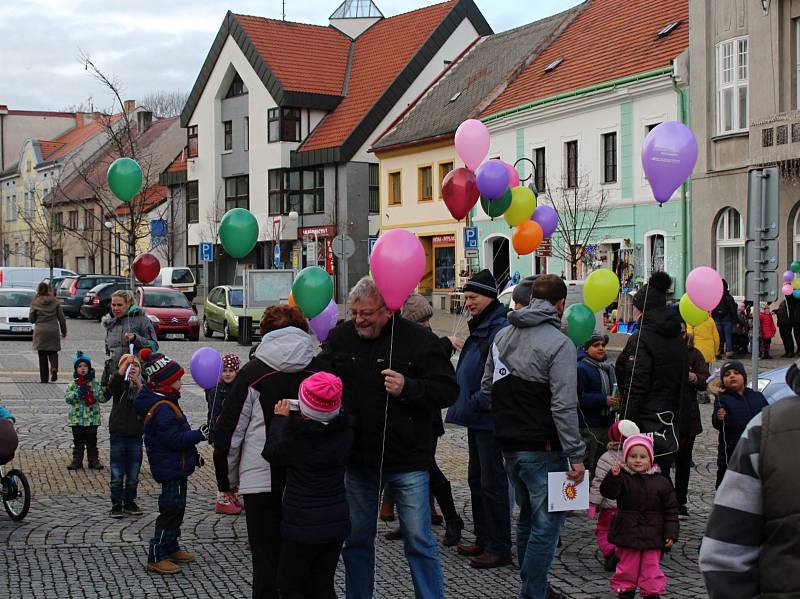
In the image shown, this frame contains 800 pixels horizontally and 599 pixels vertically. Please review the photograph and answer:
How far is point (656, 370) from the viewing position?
26.2ft

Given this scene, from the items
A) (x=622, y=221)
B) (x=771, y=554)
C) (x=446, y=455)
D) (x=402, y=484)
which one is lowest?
(x=446, y=455)

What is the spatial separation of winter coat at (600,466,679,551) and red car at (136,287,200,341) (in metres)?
23.7

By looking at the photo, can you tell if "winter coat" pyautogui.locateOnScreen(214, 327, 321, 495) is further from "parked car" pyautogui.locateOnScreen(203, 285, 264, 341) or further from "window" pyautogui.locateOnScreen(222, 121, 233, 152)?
Answer: "window" pyautogui.locateOnScreen(222, 121, 233, 152)

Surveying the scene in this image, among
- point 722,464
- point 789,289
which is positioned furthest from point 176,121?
point 722,464

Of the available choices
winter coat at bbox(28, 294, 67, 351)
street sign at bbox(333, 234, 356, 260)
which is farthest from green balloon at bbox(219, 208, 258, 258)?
street sign at bbox(333, 234, 356, 260)

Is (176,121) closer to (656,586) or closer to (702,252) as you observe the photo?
(702,252)

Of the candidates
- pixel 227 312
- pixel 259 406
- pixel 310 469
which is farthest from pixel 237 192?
pixel 310 469

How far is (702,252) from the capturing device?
26781 mm

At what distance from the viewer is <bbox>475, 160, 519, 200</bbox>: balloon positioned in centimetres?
1041

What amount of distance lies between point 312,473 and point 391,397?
0.67 metres

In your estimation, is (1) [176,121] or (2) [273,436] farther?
(1) [176,121]

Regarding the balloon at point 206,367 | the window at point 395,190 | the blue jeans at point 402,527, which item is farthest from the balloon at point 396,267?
the window at point 395,190

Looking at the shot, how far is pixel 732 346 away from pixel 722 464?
15133mm

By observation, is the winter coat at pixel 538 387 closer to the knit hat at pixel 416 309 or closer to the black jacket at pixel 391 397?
the black jacket at pixel 391 397
